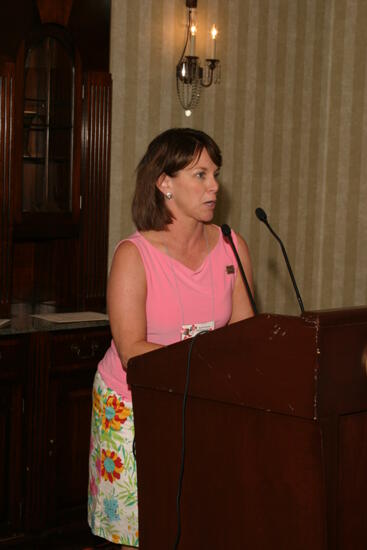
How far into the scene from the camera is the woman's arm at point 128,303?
6.42 feet

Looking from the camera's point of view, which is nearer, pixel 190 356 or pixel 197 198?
pixel 190 356

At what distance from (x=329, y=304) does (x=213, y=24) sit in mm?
1646

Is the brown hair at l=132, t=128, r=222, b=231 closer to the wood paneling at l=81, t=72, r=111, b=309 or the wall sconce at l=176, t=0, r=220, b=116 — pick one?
the wood paneling at l=81, t=72, r=111, b=309

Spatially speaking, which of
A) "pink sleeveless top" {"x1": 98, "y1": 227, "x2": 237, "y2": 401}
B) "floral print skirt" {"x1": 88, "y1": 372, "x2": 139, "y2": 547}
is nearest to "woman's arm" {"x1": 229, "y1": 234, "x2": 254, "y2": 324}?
"pink sleeveless top" {"x1": 98, "y1": 227, "x2": 237, "y2": 401}

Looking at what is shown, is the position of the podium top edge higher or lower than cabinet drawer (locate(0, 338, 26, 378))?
higher

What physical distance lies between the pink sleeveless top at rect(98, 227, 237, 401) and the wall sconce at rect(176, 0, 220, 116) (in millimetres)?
1711

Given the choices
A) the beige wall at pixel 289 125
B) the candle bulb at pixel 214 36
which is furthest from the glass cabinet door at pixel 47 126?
the candle bulb at pixel 214 36

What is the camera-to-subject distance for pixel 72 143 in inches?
129

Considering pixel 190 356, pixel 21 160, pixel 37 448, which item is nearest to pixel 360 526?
pixel 190 356

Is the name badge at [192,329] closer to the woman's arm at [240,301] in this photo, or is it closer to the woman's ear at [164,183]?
the woman's arm at [240,301]

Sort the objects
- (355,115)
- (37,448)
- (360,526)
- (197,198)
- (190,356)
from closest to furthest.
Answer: (360,526), (190,356), (197,198), (37,448), (355,115)

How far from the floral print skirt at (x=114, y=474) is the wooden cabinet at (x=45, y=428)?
2.89 feet

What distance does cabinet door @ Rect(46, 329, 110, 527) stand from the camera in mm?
3047

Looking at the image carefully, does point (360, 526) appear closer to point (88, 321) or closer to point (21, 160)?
point (88, 321)
